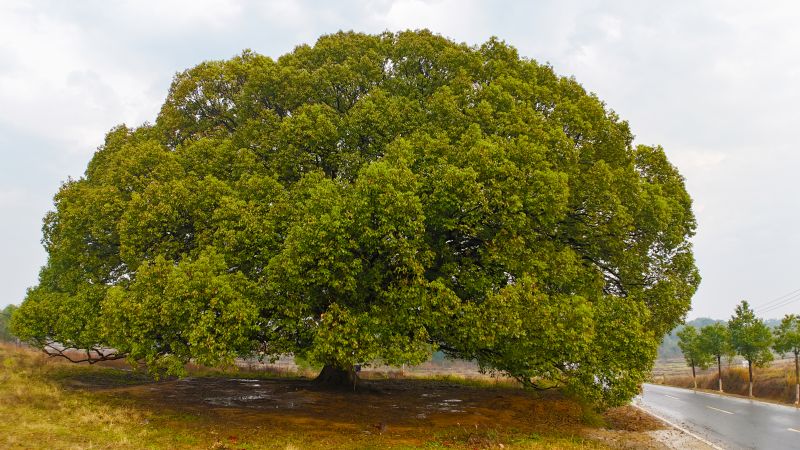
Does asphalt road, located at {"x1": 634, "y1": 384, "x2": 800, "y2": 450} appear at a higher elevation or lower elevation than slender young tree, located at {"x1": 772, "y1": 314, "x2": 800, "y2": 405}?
lower

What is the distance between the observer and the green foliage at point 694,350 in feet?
161

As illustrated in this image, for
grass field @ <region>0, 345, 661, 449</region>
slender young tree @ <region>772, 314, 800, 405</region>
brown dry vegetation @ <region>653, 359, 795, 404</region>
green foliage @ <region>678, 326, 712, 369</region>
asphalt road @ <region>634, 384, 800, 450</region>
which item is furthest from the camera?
green foliage @ <region>678, 326, 712, 369</region>

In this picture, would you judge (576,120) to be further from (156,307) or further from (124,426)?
(124,426)

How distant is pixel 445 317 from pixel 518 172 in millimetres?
6098

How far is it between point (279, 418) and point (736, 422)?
21.5 metres

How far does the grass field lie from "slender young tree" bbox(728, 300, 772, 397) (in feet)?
74.5

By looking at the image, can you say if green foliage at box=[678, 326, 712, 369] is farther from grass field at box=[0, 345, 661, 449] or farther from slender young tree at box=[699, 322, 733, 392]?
grass field at box=[0, 345, 661, 449]

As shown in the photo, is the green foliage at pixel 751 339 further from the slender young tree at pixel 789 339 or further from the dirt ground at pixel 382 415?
the dirt ground at pixel 382 415

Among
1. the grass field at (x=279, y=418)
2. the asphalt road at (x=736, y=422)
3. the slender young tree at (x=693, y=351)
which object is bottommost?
the grass field at (x=279, y=418)

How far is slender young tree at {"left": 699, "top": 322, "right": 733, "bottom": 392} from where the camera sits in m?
45.8

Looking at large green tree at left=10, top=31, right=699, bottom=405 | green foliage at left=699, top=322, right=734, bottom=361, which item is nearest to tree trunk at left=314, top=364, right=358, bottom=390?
large green tree at left=10, top=31, right=699, bottom=405

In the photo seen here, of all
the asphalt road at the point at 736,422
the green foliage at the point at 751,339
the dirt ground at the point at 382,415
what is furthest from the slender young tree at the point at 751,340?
the dirt ground at the point at 382,415

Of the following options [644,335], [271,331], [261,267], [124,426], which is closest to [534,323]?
[644,335]

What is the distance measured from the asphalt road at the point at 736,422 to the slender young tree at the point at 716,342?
56.7ft
